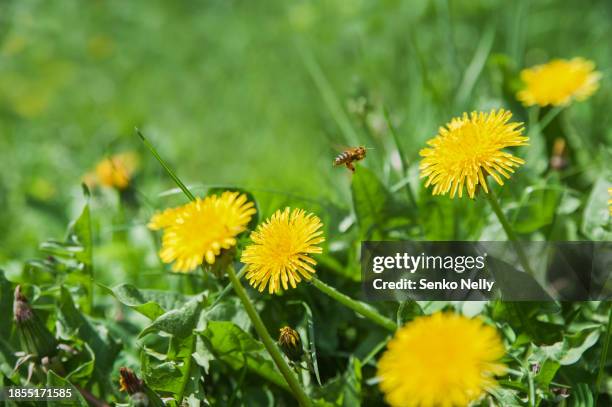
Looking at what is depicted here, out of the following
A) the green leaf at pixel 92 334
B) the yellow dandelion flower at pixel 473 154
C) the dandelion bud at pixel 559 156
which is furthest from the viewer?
the dandelion bud at pixel 559 156

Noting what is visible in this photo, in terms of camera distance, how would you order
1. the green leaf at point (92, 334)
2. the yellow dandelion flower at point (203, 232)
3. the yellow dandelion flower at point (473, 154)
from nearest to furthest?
the yellow dandelion flower at point (203, 232) → the yellow dandelion flower at point (473, 154) → the green leaf at point (92, 334)

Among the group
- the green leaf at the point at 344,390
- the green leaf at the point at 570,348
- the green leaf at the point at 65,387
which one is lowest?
the green leaf at the point at 65,387

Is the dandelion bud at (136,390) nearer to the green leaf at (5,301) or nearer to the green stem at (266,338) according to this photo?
the green stem at (266,338)

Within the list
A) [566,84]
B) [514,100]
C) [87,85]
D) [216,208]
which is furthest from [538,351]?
[87,85]

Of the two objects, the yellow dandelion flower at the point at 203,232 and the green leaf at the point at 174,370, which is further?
the green leaf at the point at 174,370

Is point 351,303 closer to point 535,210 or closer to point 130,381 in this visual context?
point 130,381

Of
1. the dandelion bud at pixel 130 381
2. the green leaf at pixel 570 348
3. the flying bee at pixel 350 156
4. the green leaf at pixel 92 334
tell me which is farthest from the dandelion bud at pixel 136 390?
the green leaf at pixel 570 348

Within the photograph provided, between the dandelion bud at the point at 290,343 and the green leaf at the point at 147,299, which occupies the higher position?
the green leaf at the point at 147,299

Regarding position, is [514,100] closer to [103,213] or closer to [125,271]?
[125,271]
